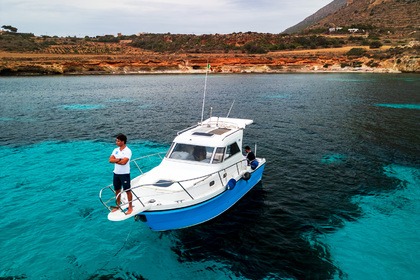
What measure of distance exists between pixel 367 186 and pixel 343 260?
780 centimetres

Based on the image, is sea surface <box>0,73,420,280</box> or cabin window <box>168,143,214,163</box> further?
cabin window <box>168,143,214,163</box>

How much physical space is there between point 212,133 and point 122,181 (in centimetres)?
571

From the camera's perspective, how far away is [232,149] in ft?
51.1

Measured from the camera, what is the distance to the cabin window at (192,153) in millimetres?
14391

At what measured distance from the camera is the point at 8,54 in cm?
11156

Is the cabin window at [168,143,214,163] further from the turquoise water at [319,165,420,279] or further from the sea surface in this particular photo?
the turquoise water at [319,165,420,279]

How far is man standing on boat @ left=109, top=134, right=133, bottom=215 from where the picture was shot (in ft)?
35.2

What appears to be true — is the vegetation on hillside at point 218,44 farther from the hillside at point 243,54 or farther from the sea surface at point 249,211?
the sea surface at point 249,211

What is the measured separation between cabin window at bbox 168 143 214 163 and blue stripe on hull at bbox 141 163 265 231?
206 cm

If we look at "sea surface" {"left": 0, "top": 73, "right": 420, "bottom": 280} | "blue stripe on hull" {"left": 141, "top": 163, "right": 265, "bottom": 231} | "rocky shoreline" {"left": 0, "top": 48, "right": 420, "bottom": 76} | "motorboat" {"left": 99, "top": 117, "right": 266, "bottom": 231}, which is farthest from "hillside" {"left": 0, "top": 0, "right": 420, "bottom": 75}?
"blue stripe on hull" {"left": 141, "top": 163, "right": 265, "bottom": 231}

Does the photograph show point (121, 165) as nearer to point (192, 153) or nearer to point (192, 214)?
point (192, 214)

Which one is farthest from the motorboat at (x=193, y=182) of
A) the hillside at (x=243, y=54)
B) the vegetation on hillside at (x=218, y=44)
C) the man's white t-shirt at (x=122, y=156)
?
the vegetation on hillside at (x=218, y=44)

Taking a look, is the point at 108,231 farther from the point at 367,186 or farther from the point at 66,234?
the point at 367,186

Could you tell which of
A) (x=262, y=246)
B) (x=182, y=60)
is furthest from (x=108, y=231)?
(x=182, y=60)
